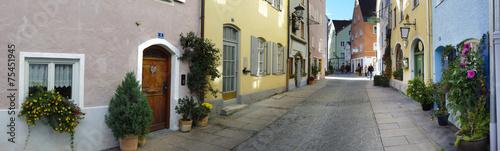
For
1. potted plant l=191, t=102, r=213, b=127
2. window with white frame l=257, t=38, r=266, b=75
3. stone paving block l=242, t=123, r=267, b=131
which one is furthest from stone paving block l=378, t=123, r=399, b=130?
window with white frame l=257, t=38, r=266, b=75

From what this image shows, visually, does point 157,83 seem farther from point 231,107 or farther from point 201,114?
point 231,107

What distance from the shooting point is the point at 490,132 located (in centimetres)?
409

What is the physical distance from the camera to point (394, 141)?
16.9ft

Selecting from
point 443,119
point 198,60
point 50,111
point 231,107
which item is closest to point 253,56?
point 231,107

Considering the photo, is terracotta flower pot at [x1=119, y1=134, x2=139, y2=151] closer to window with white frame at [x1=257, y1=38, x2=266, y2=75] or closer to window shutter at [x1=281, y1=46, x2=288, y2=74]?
window with white frame at [x1=257, y1=38, x2=266, y2=75]

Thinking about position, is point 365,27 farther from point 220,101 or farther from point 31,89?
point 31,89

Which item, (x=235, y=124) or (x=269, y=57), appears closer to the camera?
(x=235, y=124)

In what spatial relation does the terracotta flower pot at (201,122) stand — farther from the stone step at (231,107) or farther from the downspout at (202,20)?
the downspout at (202,20)

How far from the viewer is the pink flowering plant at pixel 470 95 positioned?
429 cm

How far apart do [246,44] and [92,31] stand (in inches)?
203

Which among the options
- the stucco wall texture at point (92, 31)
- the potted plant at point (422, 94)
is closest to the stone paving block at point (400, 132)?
the potted plant at point (422, 94)

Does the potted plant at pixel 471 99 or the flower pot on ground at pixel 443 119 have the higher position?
the potted plant at pixel 471 99

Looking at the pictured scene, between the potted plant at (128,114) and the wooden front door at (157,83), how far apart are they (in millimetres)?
891

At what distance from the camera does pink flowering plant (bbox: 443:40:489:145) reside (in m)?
4.29
